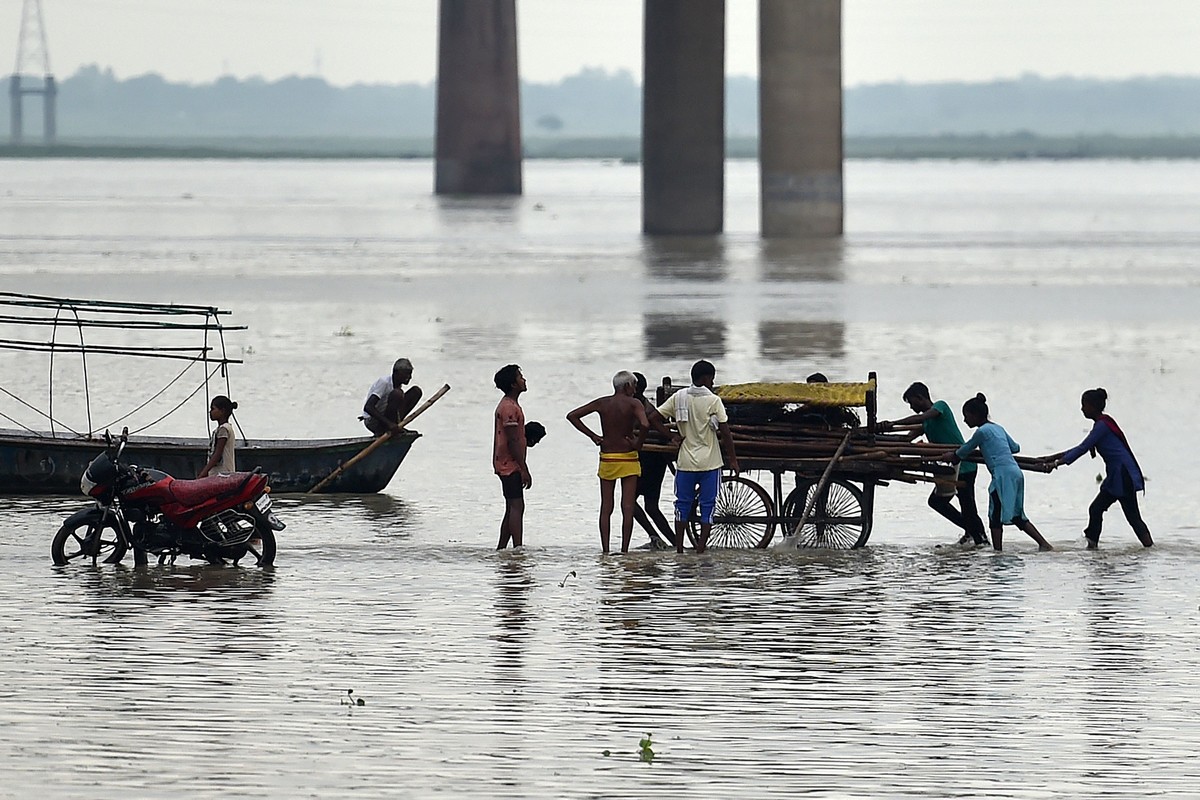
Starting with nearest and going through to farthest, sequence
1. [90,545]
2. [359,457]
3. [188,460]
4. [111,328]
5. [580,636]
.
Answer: [580,636], [90,545], [188,460], [359,457], [111,328]

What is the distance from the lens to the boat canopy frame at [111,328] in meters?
22.8

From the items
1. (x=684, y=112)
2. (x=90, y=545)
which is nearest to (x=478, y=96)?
(x=684, y=112)

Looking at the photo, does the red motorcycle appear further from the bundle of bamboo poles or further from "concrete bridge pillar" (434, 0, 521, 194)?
"concrete bridge pillar" (434, 0, 521, 194)

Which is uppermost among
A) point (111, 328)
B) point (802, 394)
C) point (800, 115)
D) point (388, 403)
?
point (800, 115)

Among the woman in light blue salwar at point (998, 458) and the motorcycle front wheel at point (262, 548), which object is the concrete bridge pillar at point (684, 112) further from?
the motorcycle front wheel at point (262, 548)

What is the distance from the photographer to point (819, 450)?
18.4 meters

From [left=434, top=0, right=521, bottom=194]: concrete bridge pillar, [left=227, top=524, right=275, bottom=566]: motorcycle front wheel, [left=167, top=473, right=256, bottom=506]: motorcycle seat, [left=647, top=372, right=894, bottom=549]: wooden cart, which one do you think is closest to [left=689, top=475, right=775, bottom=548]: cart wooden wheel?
[left=647, top=372, right=894, bottom=549]: wooden cart

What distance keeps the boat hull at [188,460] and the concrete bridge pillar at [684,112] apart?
199ft

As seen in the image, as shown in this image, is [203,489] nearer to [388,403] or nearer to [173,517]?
[173,517]

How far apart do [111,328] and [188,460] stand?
2073 centimetres

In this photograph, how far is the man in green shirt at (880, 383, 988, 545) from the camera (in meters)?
18.6

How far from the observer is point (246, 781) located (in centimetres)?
1077

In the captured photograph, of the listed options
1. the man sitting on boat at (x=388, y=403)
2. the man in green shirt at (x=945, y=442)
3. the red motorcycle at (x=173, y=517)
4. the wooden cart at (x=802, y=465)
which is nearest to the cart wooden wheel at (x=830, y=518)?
the wooden cart at (x=802, y=465)

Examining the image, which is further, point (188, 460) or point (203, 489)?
point (188, 460)
